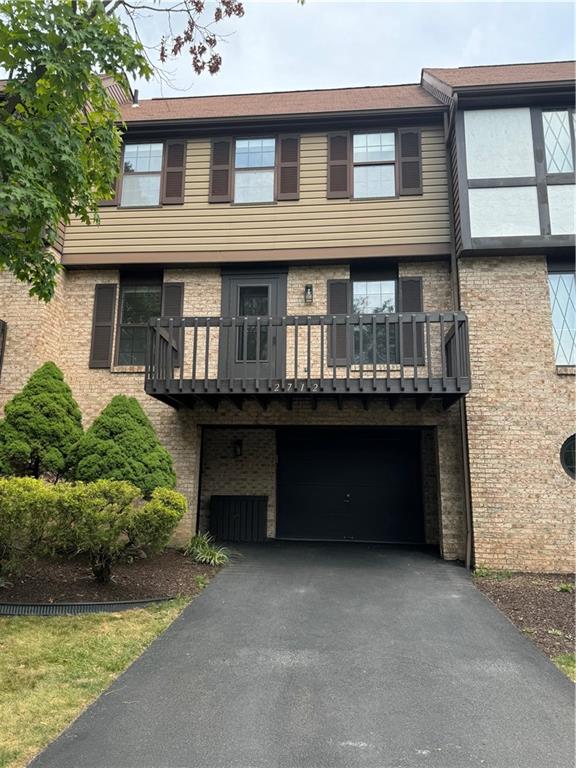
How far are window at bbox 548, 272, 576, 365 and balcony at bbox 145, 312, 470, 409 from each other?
180 centimetres

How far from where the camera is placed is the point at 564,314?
7949mm

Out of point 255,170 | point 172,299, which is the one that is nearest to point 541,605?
point 172,299

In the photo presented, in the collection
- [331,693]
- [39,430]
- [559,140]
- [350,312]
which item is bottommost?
[331,693]

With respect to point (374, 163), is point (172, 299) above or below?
below

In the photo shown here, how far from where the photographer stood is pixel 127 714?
11.0 feet

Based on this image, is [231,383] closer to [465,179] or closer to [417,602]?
[417,602]

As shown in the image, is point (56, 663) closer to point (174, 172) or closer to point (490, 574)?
point (490, 574)

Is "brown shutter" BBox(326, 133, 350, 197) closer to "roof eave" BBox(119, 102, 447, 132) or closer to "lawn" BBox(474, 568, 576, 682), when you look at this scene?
"roof eave" BBox(119, 102, 447, 132)

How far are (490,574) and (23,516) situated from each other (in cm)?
614

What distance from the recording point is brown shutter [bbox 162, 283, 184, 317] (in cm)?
893

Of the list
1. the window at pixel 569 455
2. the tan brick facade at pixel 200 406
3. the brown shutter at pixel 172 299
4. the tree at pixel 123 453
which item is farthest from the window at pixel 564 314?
the tree at pixel 123 453

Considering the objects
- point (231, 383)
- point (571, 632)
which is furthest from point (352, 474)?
point (571, 632)

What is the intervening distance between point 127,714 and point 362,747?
1.57 metres

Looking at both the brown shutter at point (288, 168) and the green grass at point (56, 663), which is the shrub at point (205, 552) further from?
the brown shutter at point (288, 168)
